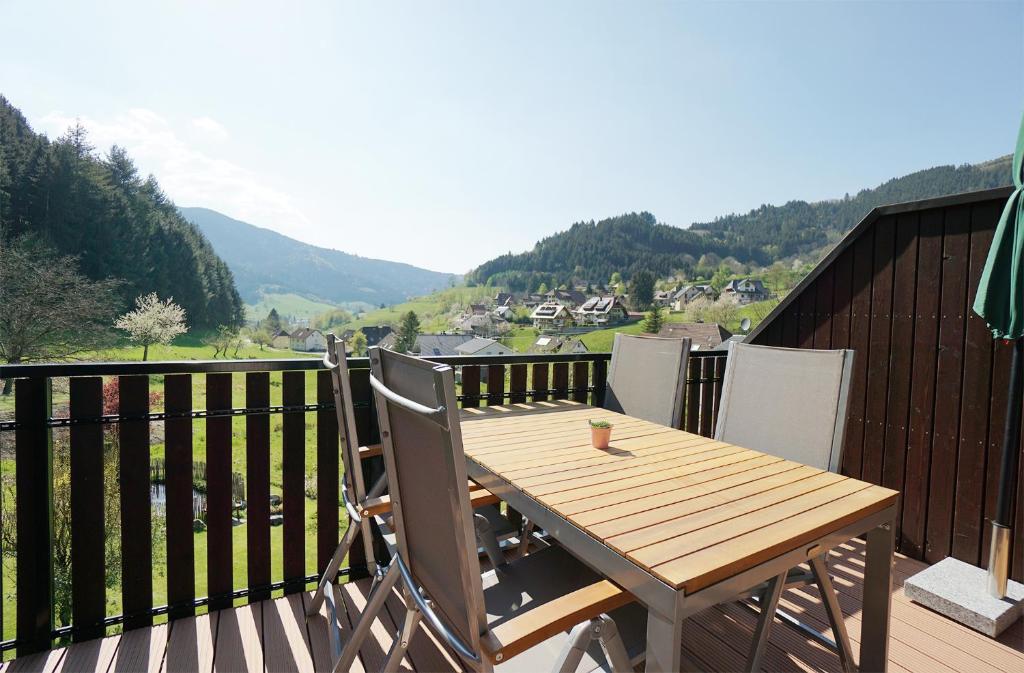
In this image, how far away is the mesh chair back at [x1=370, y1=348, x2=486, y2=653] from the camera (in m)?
0.92

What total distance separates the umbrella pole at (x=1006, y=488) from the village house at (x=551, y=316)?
2531cm

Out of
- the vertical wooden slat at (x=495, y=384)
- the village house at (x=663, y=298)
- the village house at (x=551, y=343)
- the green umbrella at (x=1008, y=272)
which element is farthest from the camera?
the village house at (x=663, y=298)

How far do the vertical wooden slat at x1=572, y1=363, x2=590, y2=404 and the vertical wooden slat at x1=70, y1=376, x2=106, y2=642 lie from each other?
2.19 m

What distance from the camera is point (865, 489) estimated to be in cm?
142

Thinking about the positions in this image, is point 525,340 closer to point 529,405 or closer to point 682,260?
point 682,260

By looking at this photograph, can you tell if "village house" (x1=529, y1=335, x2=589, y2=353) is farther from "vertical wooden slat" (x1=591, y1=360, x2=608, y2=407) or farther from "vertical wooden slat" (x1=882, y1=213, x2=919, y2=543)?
"vertical wooden slat" (x1=882, y1=213, x2=919, y2=543)

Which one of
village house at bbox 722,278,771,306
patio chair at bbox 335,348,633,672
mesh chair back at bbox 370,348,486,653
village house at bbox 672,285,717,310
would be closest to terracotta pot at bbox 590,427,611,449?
patio chair at bbox 335,348,633,672

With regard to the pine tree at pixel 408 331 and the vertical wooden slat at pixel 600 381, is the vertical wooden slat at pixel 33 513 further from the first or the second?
the pine tree at pixel 408 331

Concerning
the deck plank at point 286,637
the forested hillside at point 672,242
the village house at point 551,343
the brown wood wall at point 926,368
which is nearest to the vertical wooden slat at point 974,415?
the brown wood wall at point 926,368

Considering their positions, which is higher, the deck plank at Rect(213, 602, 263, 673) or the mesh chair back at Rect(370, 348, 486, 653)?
the mesh chair back at Rect(370, 348, 486, 653)

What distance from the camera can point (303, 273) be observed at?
4659 cm

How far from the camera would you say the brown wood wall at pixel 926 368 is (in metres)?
2.44

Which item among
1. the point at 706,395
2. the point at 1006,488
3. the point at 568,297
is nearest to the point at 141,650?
the point at 706,395

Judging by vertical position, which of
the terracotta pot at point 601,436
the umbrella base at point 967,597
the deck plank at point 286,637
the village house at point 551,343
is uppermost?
the terracotta pot at point 601,436
